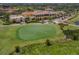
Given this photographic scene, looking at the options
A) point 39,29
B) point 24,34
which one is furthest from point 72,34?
point 24,34

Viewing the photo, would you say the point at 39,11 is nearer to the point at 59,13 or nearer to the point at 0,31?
the point at 59,13

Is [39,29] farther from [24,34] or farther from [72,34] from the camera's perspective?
[72,34]

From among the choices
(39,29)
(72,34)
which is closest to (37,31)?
(39,29)

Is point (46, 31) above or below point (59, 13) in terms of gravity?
below

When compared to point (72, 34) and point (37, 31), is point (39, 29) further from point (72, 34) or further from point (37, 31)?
point (72, 34)

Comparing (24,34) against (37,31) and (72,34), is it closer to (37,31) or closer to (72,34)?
(37,31)
